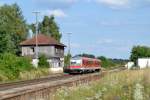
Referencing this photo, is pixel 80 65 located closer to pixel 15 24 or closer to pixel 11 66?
pixel 11 66

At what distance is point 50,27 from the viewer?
141750mm

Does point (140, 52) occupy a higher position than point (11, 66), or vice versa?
point (140, 52)

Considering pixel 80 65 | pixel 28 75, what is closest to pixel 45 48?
pixel 80 65

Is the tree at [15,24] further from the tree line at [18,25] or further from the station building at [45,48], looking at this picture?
the station building at [45,48]

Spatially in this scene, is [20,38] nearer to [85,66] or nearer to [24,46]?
[24,46]

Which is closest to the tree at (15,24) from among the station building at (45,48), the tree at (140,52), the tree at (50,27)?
the station building at (45,48)

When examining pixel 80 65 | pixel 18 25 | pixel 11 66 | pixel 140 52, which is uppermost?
pixel 18 25

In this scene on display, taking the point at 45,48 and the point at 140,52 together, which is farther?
the point at 140,52

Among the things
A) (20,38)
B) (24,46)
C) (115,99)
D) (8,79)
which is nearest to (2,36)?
(8,79)

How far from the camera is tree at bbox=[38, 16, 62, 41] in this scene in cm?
14025

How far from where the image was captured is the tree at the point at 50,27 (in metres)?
140

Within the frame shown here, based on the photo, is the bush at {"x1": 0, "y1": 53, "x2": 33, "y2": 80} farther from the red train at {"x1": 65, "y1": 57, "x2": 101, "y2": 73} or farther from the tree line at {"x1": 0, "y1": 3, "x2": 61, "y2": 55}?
the tree line at {"x1": 0, "y1": 3, "x2": 61, "y2": 55}

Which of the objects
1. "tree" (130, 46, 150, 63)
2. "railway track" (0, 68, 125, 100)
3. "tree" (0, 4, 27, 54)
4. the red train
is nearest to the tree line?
"tree" (0, 4, 27, 54)

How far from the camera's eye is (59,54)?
385ft
